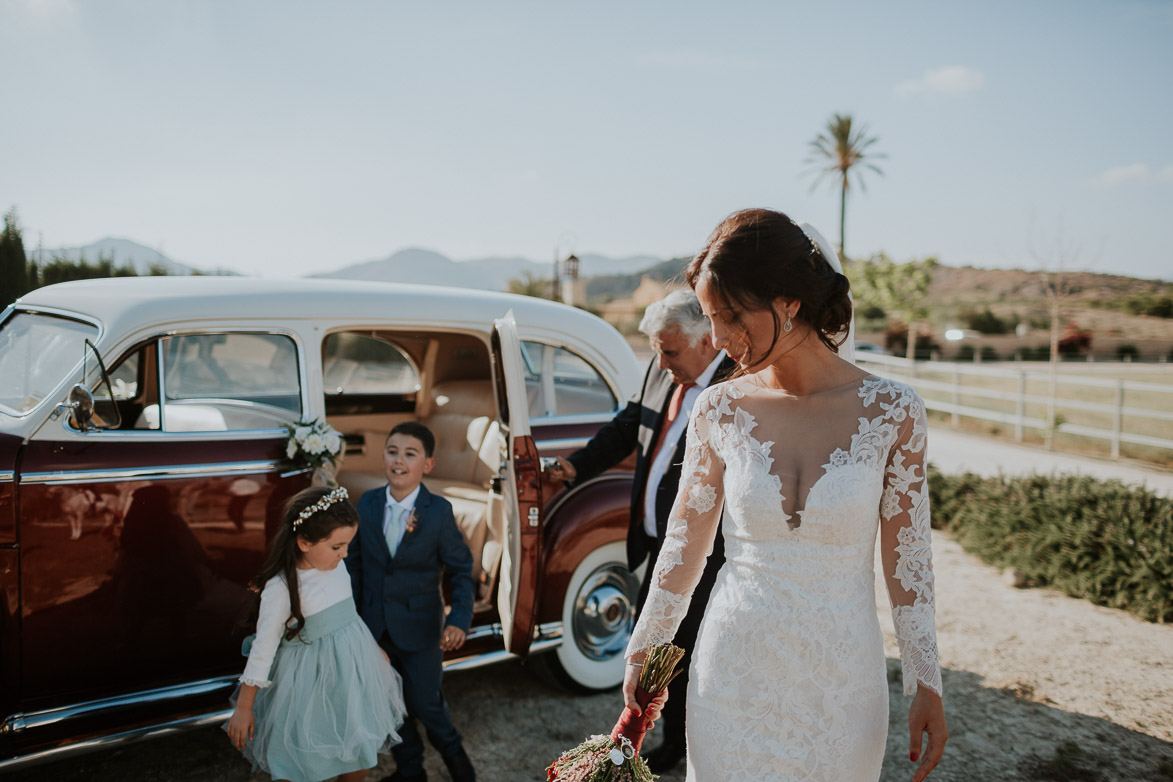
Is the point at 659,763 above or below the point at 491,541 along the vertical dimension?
below

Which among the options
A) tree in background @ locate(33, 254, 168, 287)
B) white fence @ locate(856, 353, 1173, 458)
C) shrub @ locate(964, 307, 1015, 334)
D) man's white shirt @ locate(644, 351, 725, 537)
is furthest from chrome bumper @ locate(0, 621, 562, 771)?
shrub @ locate(964, 307, 1015, 334)

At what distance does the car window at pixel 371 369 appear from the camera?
5.38 m

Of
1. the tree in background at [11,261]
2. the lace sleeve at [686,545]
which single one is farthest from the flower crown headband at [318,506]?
the tree in background at [11,261]

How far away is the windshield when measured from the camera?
10.3 ft

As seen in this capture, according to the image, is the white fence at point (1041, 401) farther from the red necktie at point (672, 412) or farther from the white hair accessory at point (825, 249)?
the white hair accessory at point (825, 249)

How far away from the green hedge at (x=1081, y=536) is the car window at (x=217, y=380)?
5708mm

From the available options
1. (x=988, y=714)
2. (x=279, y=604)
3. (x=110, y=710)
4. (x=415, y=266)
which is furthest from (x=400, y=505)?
(x=415, y=266)

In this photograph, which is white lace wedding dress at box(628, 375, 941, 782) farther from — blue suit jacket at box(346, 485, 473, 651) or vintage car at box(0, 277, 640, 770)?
vintage car at box(0, 277, 640, 770)

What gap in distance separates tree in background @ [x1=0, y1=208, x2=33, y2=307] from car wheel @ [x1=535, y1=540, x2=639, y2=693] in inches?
275

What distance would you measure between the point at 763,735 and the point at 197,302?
282cm

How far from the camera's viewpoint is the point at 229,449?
3.26 metres

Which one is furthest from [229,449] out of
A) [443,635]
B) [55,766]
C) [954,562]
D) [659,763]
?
[954,562]

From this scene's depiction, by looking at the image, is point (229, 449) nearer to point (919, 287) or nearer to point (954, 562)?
point (954, 562)

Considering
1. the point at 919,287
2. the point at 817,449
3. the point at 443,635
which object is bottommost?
the point at 443,635
